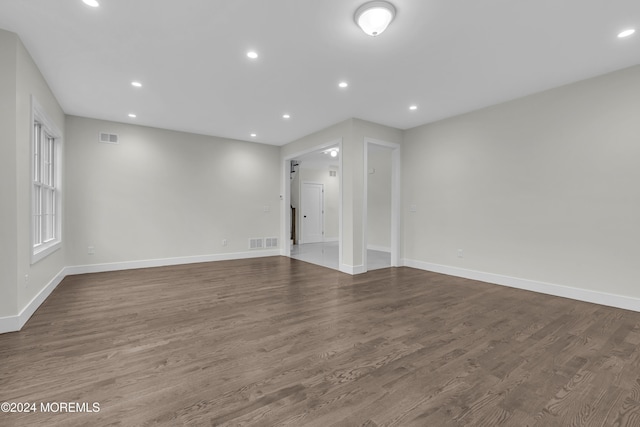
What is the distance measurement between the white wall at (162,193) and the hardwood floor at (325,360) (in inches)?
67.5

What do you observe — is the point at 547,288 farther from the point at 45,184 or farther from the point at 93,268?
the point at 93,268

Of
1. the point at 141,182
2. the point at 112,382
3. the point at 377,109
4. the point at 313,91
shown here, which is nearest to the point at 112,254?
the point at 141,182

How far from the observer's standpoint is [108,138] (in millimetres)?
5273

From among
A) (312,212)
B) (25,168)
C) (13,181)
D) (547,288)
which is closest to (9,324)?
(13,181)

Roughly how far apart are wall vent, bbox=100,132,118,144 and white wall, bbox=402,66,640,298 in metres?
5.95

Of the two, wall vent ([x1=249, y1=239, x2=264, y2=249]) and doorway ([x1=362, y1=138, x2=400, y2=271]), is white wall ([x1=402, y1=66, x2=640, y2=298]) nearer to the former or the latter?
doorway ([x1=362, y1=138, x2=400, y2=271])

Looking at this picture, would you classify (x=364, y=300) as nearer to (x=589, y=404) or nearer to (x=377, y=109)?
(x=589, y=404)

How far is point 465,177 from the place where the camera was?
491 cm

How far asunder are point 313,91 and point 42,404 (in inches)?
156

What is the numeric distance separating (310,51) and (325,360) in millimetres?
2967

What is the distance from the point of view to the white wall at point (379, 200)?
Result: 24.8 ft

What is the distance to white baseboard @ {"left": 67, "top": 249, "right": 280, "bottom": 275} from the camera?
5.10 metres

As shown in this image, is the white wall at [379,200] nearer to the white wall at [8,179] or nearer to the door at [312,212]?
the door at [312,212]

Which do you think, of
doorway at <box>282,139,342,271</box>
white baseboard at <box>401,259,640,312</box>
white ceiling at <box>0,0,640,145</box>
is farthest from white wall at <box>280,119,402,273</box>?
Answer: doorway at <box>282,139,342,271</box>
